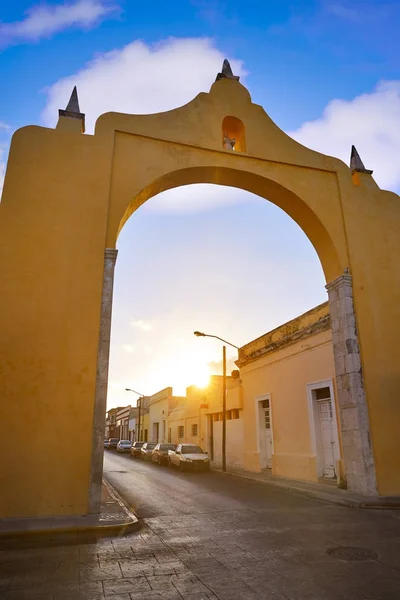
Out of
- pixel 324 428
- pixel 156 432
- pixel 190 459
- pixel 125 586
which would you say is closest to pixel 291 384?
pixel 324 428

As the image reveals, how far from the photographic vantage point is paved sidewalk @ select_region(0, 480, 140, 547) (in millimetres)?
6184

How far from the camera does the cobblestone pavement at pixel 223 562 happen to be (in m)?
4.04

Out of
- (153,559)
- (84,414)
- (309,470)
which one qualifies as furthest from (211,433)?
(153,559)

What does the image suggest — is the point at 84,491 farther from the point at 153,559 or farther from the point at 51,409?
the point at 153,559

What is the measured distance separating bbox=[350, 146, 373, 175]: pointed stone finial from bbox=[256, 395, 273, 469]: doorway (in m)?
10.5

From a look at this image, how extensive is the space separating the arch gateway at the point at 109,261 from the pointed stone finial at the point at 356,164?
0.08 metres

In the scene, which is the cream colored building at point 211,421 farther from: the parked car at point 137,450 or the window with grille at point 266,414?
the parked car at point 137,450

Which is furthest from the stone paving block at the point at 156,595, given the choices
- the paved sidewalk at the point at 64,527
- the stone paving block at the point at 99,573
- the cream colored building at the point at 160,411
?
the cream colored building at the point at 160,411

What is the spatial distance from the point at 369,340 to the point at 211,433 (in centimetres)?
2007

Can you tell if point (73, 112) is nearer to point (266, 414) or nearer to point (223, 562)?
point (223, 562)

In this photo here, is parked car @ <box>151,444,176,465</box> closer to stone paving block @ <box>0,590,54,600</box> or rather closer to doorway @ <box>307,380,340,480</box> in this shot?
doorway @ <box>307,380,340,480</box>

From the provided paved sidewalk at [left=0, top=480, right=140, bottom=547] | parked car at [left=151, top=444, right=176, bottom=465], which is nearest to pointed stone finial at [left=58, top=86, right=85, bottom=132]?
paved sidewalk at [left=0, top=480, right=140, bottom=547]

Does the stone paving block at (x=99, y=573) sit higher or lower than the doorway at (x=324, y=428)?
lower

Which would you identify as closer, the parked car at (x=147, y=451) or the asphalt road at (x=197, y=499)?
the asphalt road at (x=197, y=499)
